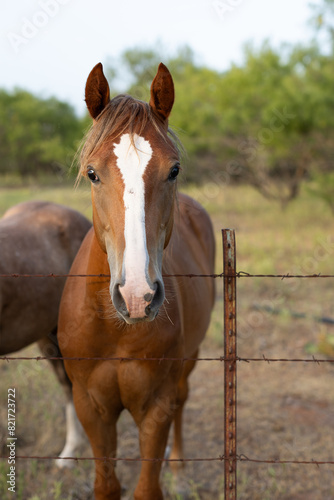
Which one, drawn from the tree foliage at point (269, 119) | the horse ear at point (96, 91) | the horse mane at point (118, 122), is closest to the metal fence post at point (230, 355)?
the horse mane at point (118, 122)

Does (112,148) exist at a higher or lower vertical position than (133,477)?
higher

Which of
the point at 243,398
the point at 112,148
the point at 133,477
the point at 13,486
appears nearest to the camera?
the point at 112,148

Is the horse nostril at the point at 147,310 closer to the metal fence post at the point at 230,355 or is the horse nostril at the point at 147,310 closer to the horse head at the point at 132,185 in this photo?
the horse head at the point at 132,185

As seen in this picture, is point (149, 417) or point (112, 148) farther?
point (149, 417)

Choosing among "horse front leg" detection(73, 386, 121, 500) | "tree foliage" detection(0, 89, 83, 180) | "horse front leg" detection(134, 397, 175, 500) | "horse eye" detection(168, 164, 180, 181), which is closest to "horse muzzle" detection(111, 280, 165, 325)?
"horse eye" detection(168, 164, 180, 181)

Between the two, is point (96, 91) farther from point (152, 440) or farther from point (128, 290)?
point (152, 440)

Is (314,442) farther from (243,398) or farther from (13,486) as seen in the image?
(13,486)

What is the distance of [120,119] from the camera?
1812 millimetres

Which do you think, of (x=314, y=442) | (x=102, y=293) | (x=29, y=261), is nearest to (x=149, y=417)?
(x=102, y=293)

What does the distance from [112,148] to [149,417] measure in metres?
1.26

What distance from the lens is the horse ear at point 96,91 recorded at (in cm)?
185

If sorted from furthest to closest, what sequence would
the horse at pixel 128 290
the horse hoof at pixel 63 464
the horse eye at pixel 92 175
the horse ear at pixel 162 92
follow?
the horse hoof at pixel 63 464
the horse ear at pixel 162 92
the horse eye at pixel 92 175
the horse at pixel 128 290

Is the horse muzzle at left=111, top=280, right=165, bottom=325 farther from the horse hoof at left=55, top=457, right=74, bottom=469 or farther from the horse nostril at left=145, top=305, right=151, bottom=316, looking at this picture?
the horse hoof at left=55, top=457, right=74, bottom=469

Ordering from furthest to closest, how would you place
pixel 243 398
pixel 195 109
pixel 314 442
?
pixel 195 109 → pixel 243 398 → pixel 314 442
